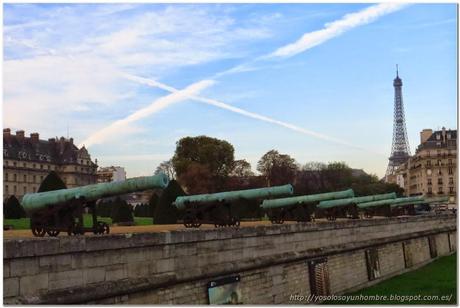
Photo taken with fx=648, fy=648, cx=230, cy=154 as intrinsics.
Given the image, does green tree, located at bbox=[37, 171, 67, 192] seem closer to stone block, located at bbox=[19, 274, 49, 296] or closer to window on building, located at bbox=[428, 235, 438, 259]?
window on building, located at bbox=[428, 235, 438, 259]

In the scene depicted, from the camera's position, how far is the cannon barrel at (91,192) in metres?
12.9

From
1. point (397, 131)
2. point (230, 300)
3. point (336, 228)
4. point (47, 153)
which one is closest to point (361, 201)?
point (336, 228)

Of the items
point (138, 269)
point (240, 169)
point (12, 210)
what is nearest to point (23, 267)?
point (138, 269)

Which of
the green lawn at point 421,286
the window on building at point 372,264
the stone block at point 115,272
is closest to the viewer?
the stone block at point 115,272

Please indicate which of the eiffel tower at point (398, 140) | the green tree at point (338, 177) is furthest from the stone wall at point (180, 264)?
the eiffel tower at point (398, 140)

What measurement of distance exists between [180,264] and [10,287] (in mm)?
4330

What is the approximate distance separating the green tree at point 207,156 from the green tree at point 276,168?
13.7 ft

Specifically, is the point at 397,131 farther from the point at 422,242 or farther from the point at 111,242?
the point at 111,242

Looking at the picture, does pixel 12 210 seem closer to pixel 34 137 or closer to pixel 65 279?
pixel 65 279

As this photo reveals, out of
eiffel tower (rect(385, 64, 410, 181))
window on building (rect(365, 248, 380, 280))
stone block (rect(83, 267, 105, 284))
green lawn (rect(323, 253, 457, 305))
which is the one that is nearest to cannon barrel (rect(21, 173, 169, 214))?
stone block (rect(83, 267, 105, 284))

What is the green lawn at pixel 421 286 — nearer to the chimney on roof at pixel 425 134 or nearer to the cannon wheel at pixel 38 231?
the cannon wheel at pixel 38 231

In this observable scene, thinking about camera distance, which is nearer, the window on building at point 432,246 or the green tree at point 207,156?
the window on building at point 432,246

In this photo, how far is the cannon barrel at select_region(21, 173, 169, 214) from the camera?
12.9 meters

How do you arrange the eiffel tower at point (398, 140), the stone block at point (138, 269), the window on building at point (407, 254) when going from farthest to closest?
the eiffel tower at point (398, 140)
the window on building at point (407, 254)
the stone block at point (138, 269)
